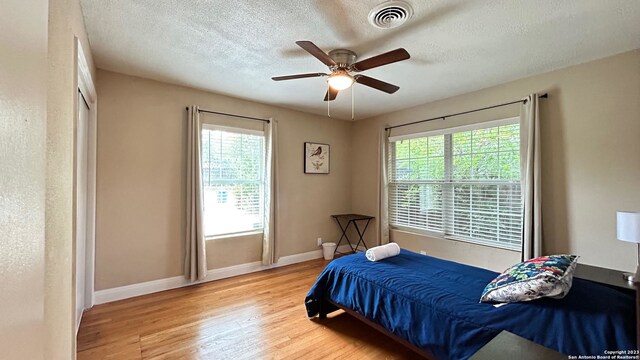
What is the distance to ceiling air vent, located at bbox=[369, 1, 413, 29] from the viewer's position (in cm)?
178

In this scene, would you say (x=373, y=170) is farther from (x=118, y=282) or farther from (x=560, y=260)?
(x=118, y=282)

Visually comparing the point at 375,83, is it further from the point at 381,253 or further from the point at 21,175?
the point at 21,175

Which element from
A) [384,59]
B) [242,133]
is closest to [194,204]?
[242,133]

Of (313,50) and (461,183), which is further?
(461,183)

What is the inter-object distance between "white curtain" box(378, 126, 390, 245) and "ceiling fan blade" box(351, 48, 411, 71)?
2.33 meters

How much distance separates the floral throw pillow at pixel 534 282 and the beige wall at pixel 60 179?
2.28 metres

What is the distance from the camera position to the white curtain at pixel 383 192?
4418mm

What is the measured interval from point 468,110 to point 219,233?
144 inches

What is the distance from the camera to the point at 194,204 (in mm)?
3318

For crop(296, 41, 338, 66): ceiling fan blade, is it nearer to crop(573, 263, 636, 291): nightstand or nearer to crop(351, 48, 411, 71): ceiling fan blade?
crop(351, 48, 411, 71): ceiling fan blade

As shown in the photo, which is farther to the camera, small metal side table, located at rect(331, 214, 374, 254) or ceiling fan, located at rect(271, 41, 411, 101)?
small metal side table, located at rect(331, 214, 374, 254)

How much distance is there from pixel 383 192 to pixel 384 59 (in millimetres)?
2687

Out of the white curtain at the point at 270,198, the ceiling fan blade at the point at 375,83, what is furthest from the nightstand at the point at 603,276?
the white curtain at the point at 270,198

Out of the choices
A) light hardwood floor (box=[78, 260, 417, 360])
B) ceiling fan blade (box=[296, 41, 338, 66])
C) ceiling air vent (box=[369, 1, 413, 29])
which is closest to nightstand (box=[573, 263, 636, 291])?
light hardwood floor (box=[78, 260, 417, 360])
